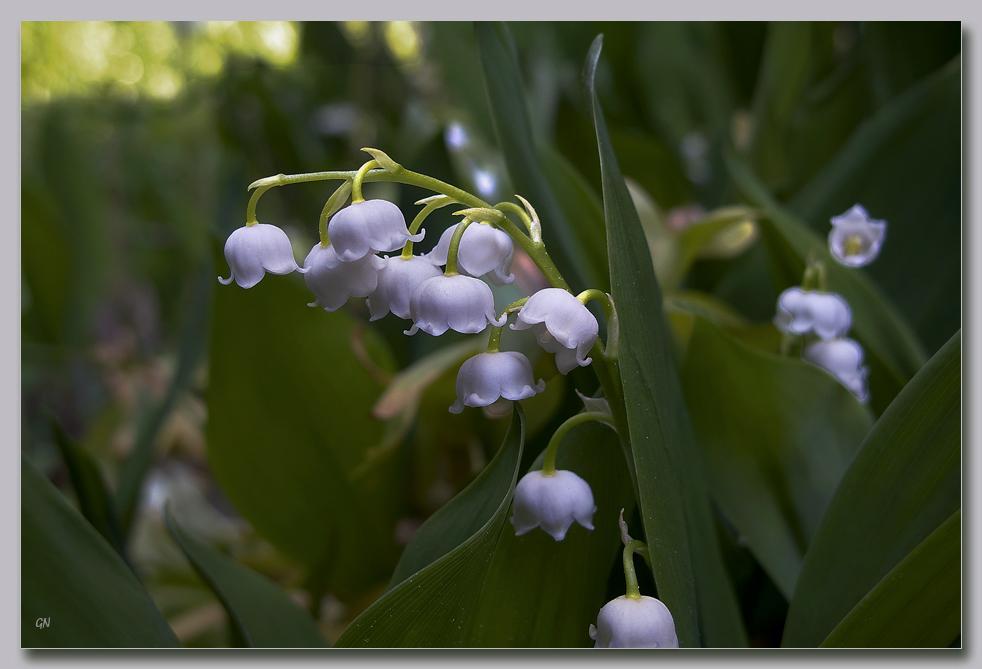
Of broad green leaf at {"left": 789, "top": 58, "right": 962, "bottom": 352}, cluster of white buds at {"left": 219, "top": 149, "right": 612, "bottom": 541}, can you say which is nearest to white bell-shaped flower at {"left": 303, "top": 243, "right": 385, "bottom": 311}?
cluster of white buds at {"left": 219, "top": 149, "right": 612, "bottom": 541}

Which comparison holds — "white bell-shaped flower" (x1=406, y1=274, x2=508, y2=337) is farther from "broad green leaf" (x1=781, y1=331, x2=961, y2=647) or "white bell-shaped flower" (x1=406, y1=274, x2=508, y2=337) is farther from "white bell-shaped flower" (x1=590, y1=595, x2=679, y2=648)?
"broad green leaf" (x1=781, y1=331, x2=961, y2=647)

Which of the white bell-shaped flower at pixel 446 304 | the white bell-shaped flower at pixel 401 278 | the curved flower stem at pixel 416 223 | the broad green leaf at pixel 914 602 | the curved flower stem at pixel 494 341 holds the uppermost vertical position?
the curved flower stem at pixel 416 223

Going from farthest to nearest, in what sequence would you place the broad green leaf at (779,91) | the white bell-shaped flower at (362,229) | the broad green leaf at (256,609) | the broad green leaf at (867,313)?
the broad green leaf at (779,91)
the broad green leaf at (867,313)
the broad green leaf at (256,609)
the white bell-shaped flower at (362,229)

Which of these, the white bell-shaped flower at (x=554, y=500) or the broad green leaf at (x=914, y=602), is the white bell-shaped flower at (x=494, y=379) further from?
the broad green leaf at (x=914, y=602)

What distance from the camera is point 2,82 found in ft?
2.53

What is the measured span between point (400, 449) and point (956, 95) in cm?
73

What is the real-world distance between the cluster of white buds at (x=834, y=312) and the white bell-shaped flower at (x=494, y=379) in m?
0.30

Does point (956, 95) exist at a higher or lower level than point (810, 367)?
higher

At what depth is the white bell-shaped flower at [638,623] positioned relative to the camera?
1.31 ft

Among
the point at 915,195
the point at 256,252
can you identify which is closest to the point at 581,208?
the point at 256,252

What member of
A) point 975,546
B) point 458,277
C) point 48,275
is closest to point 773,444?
point 975,546

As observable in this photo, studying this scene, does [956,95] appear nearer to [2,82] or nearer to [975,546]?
[975,546]

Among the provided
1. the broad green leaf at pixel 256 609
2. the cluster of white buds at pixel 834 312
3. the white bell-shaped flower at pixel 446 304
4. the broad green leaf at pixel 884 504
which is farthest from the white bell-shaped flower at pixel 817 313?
the broad green leaf at pixel 256 609

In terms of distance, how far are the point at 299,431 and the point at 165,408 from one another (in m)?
0.16
